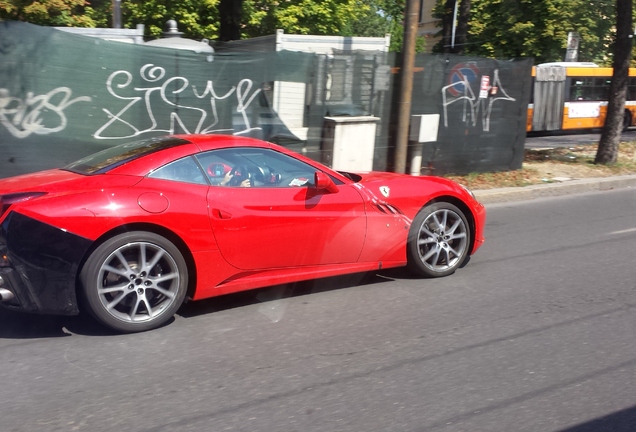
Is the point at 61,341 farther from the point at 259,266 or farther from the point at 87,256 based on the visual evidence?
the point at 259,266

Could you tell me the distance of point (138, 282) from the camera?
4910 mm

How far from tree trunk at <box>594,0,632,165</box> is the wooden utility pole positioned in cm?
540

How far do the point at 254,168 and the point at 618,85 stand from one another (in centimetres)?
1068

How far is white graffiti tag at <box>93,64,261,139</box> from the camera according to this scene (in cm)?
899

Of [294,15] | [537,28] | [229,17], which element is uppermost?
[537,28]

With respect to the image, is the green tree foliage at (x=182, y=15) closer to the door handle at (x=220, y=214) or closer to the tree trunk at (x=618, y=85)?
the tree trunk at (x=618, y=85)

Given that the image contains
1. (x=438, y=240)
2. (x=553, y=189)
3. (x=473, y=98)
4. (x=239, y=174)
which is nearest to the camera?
(x=239, y=174)

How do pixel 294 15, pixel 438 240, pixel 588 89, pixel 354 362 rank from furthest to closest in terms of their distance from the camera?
pixel 294 15
pixel 588 89
pixel 438 240
pixel 354 362

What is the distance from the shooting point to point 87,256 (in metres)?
4.73

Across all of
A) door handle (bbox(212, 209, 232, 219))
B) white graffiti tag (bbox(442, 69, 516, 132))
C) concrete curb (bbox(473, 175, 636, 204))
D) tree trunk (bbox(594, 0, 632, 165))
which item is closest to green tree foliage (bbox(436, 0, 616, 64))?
tree trunk (bbox(594, 0, 632, 165))

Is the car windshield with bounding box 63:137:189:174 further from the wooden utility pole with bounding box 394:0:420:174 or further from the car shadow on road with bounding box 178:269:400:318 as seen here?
the wooden utility pole with bounding box 394:0:420:174

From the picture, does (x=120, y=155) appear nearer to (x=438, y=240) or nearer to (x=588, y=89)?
(x=438, y=240)

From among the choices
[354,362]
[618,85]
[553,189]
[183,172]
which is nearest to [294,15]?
[618,85]

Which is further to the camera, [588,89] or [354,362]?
[588,89]
